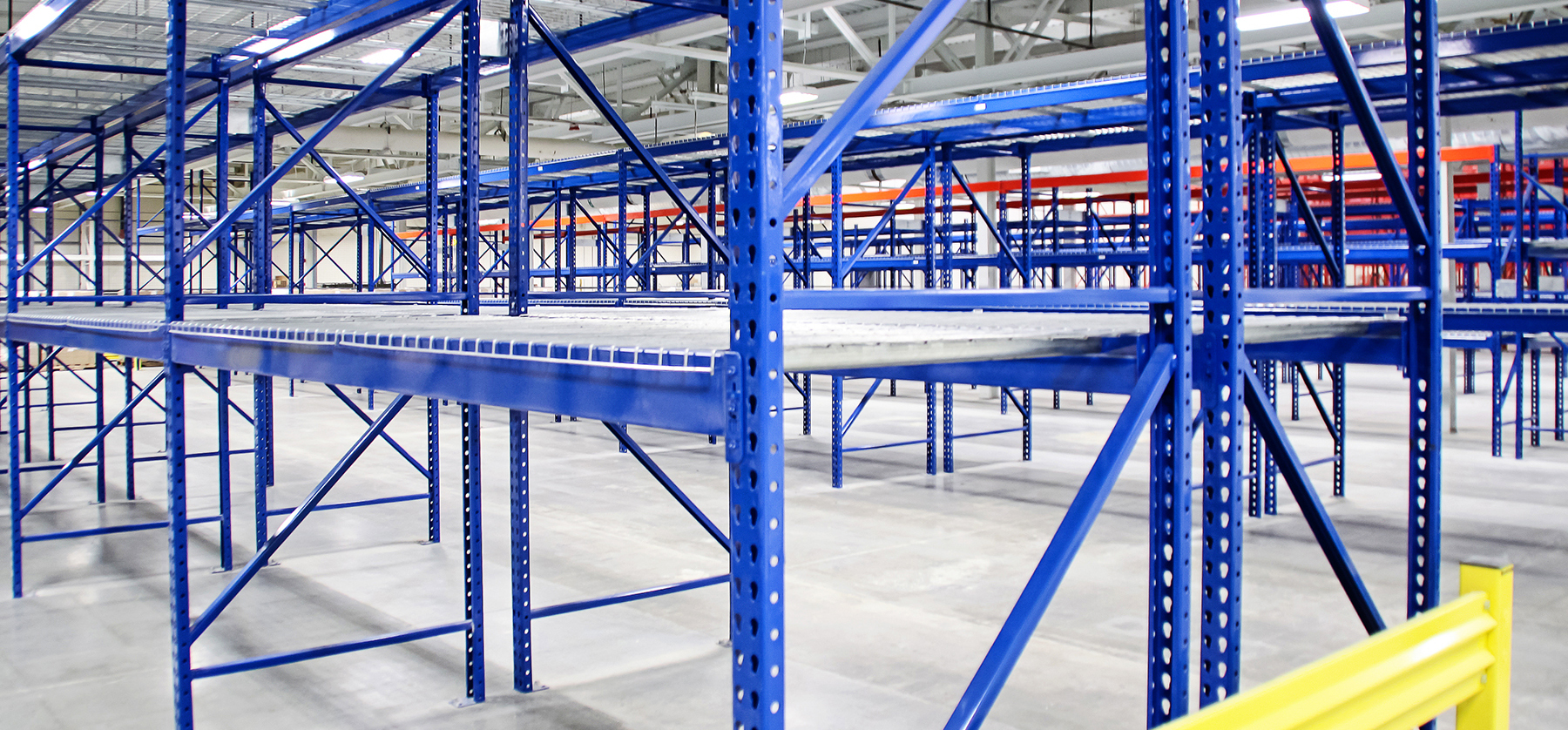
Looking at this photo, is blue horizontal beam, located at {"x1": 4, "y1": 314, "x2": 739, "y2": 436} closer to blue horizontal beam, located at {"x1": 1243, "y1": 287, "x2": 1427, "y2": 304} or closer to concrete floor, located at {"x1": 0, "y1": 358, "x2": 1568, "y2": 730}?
concrete floor, located at {"x1": 0, "y1": 358, "x2": 1568, "y2": 730}

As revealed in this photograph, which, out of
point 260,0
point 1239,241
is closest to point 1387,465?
point 1239,241

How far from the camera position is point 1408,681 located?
6.19 ft

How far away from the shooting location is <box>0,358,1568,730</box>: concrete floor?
16.0 ft

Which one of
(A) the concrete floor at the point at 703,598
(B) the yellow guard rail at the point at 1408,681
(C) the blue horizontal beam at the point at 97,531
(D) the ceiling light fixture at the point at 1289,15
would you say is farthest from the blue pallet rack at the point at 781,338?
(D) the ceiling light fixture at the point at 1289,15

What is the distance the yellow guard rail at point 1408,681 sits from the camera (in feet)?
5.24

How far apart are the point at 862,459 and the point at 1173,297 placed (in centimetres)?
889

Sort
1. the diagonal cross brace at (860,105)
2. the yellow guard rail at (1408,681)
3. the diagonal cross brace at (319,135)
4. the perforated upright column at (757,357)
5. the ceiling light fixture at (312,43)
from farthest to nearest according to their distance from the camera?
1. the ceiling light fixture at (312,43)
2. the diagonal cross brace at (319,135)
3. the diagonal cross brace at (860,105)
4. the perforated upright column at (757,357)
5. the yellow guard rail at (1408,681)

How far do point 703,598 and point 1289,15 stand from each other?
7171 mm

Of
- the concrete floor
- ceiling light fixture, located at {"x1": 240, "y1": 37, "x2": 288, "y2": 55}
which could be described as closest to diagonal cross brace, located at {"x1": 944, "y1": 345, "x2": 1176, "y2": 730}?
the concrete floor

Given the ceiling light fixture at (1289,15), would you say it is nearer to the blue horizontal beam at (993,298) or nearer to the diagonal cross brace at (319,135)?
the diagonal cross brace at (319,135)

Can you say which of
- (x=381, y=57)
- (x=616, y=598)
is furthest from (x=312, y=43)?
(x=616, y=598)

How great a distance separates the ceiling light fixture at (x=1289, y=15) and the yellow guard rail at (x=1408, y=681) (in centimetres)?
782

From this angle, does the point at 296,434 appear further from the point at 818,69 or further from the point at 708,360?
the point at 708,360

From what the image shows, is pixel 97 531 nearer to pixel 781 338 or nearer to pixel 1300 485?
pixel 781 338
